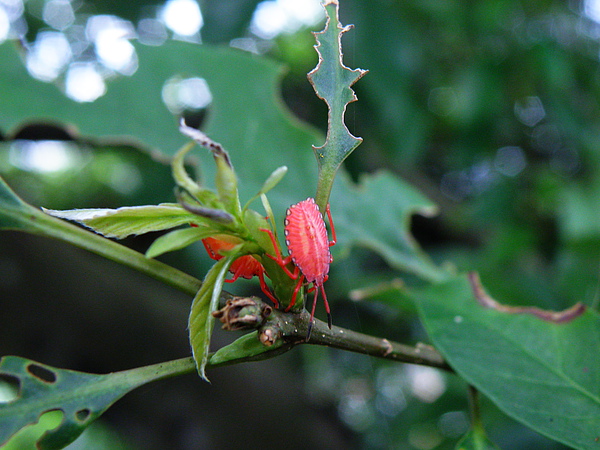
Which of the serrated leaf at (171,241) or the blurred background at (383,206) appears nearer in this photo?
the serrated leaf at (171,241)

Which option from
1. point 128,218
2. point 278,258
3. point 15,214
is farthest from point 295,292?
point 15,214

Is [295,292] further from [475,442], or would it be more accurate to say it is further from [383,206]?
[383,206]

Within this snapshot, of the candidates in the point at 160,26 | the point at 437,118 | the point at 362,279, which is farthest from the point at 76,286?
the point at 437,118

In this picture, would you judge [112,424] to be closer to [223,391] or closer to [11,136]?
[223,391]

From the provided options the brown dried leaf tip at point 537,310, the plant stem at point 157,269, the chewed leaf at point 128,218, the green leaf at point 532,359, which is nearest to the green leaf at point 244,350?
the plant stem at point 157,269

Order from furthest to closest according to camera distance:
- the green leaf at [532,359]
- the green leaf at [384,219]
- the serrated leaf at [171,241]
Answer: the green leaf at [384,219]
the green leaf at [532,359]
the serrated leaf at [171,241]

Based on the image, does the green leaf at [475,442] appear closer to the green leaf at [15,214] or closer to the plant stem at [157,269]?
the plant stem at [157,269]
